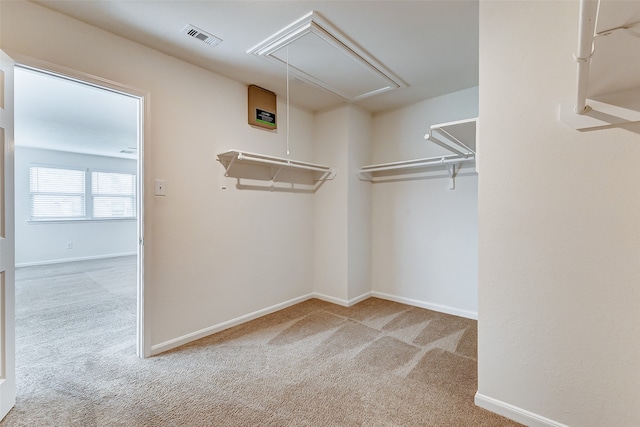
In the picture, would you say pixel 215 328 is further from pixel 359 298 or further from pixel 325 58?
pixel 325 58

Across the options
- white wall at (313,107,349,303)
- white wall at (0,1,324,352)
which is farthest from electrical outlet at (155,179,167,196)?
white wall at (313,107,349,303)

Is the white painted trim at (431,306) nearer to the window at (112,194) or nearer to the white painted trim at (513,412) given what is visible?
→ the white painted trim at (513,412)

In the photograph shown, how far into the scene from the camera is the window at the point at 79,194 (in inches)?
230

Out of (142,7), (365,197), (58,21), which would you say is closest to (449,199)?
(365,197)

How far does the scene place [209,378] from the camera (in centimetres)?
191

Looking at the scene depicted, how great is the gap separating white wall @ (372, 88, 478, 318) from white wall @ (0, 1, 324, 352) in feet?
4.34

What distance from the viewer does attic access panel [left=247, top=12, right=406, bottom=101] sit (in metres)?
1.99

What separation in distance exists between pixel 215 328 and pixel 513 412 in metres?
2.28

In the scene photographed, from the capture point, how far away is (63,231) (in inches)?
241

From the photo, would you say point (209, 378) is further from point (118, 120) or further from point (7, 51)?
point (118, 120)

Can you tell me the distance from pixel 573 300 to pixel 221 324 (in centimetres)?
258

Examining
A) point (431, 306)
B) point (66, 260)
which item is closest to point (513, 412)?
point (431, 306)

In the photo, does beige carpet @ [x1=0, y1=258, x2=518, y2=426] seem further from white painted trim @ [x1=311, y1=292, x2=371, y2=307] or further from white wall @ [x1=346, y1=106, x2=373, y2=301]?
white wall @ [x1=346, y1=106, x2=373, y2=301]

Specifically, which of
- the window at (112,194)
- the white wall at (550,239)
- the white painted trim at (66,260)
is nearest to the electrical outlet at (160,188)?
the white wall at (550,239)
